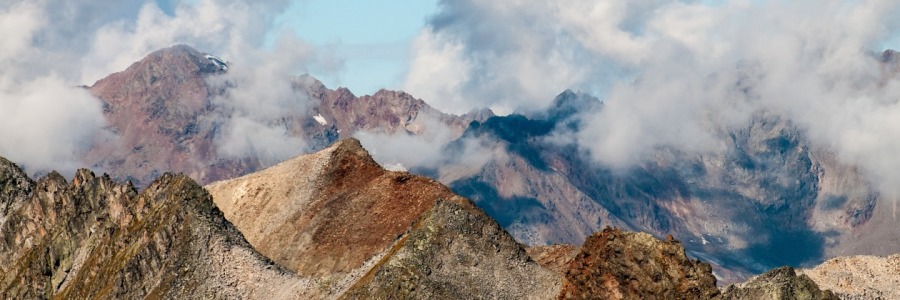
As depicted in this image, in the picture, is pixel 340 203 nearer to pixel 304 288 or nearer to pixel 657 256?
pixel 304 288

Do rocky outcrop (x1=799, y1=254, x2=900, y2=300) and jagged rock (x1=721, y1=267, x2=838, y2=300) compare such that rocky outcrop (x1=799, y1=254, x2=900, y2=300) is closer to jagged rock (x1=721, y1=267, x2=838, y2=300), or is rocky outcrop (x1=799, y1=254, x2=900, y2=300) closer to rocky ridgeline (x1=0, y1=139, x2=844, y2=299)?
rocky ridgeline (x1=0, y1=139, x2=844, y2=299)

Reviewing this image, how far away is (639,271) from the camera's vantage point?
82438 mm

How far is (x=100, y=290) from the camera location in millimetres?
119625

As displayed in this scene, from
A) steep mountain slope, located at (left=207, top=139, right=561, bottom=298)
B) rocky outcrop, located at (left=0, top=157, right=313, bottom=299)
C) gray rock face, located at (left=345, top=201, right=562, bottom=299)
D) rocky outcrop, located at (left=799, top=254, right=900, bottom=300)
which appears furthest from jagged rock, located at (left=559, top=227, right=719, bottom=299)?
rocky outcrop, located at (left=799, top=254, right=900, bottom=300)

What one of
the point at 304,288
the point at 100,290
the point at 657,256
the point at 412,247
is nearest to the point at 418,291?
the point at 412,247

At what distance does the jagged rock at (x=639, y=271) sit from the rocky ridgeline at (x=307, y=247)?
85 mm

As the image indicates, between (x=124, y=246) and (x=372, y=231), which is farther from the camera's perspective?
(x=372, y=231)

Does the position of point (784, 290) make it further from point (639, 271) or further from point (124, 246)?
point (124, 246)

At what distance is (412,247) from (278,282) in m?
13.2

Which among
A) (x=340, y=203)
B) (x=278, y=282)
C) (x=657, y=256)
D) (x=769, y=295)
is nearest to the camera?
(x=657, y=256)

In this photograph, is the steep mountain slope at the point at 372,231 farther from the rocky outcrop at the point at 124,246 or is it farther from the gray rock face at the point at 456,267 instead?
the rocky outcrop at the point at 124,246

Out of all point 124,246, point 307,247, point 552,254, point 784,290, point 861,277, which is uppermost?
point 552,254

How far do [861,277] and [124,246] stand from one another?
71623mm

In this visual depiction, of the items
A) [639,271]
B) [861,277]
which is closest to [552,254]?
[861,277]
